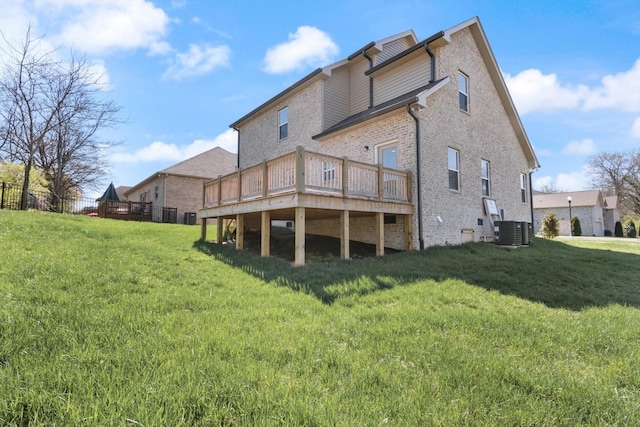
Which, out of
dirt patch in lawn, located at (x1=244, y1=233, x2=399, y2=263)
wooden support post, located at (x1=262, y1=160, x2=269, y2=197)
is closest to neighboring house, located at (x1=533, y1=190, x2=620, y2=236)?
A: dirt patch in lawn, located at (x1=244, y1=233, x2=399, y2=263)

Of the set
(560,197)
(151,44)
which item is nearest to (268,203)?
(151,44)

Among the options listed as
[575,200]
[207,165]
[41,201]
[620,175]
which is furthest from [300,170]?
[620,175]

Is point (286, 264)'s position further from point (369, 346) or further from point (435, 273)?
point (369, 346)

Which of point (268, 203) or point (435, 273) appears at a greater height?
point (268, 203)

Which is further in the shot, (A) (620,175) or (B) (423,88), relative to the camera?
(A) (620,175)

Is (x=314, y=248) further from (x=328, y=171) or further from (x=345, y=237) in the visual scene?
(x=328, y=171)

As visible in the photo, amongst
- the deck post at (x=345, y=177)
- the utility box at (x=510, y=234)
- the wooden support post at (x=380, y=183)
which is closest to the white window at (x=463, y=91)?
the utility box at (x=510, y=234)

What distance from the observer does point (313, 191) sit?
7957 millimetres

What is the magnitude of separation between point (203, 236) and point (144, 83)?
24.1 ft

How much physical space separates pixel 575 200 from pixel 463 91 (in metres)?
36.1

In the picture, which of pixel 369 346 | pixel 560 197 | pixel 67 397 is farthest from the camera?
pixel 560 197

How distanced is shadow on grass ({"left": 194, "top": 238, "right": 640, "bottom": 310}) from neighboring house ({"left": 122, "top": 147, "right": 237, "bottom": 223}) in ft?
47.5

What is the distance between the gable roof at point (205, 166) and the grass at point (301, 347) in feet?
55.0

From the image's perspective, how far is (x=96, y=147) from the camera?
78.4 ft
